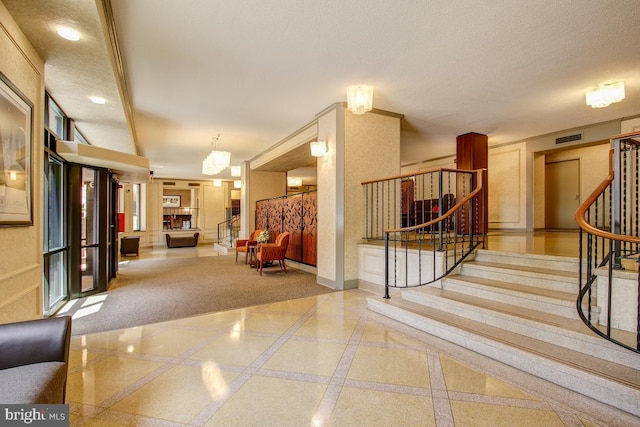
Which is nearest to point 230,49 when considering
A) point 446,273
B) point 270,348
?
point 270,348

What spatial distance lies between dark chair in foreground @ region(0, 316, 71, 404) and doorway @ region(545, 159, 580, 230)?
10716 millimetres

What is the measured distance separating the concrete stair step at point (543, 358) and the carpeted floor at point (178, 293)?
2189mm

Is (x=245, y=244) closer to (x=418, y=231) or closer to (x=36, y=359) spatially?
(x=418, y=231)

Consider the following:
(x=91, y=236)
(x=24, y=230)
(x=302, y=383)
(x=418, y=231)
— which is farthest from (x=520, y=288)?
(x=91, y=236)

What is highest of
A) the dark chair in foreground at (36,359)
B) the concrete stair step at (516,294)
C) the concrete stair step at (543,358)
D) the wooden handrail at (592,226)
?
→ the wooden handrail at (592,226)

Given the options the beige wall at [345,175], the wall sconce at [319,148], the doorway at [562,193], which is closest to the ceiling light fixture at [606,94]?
the beige wall at [345,175]

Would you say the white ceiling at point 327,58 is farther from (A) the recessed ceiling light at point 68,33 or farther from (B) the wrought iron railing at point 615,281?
(B) the wrought iron railing at point 615,281

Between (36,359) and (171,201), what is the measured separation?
14.3 meters

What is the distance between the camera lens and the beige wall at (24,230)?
87.0 inches

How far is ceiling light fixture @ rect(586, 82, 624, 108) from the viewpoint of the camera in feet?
13.0

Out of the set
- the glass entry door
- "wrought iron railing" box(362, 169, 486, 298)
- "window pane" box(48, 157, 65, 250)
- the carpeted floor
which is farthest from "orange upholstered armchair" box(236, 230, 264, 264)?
"window pane" box(48, 157, 65, 250)

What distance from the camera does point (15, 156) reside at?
7.66 feet

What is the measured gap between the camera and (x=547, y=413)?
1775mm

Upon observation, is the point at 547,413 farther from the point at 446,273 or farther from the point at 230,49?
the point at 230,49
